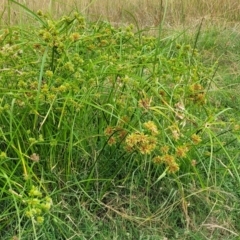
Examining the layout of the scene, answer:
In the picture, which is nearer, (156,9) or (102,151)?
(102,151)

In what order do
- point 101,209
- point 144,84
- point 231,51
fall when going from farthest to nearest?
point 231,51
point 144,84
point 101,209

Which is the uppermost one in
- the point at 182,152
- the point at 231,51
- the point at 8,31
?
the point at 8,31

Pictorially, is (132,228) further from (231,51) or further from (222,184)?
(231,51)

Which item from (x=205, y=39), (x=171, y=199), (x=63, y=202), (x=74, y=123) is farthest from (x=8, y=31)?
(x=205, y=39)

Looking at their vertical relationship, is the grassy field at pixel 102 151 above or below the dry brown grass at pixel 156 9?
above

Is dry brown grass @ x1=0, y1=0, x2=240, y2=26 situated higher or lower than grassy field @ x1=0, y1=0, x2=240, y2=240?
lower

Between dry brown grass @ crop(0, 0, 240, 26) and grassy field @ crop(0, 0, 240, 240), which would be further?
dry brown grass @ crop(0, 0, 240, 26)

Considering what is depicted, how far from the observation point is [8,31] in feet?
8.68

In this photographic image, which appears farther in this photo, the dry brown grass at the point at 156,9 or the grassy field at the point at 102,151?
the dry brown grass at the point at 156,9

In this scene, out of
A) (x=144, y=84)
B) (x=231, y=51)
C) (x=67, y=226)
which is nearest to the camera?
(x=67, y=226)

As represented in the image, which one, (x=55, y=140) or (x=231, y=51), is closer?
(x=55, y=140)

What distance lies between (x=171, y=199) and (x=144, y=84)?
52 cm

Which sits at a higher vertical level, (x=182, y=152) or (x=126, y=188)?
(x=182, y=152)

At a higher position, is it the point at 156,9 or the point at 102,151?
the point at 102,151
